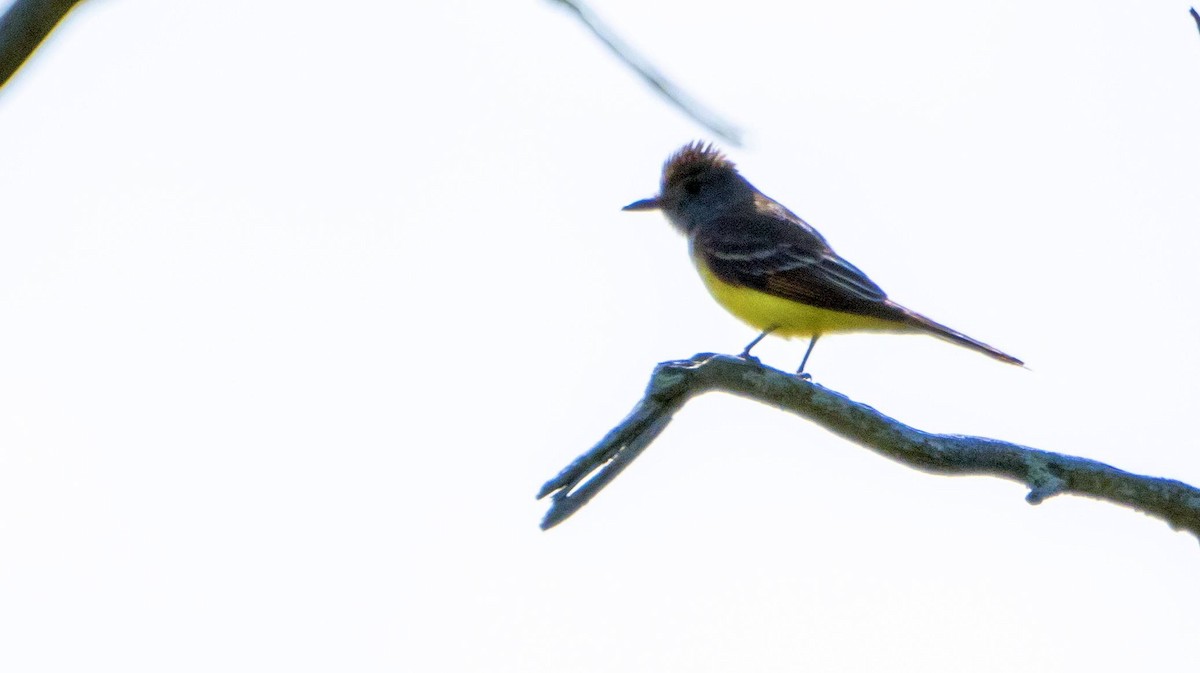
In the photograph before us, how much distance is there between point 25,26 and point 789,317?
23.4ft

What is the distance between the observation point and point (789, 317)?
9344 millimetres

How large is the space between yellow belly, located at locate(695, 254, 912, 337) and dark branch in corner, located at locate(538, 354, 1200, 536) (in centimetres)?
371

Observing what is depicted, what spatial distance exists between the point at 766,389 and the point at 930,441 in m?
0.86

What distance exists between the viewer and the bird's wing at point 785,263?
9.15 metres

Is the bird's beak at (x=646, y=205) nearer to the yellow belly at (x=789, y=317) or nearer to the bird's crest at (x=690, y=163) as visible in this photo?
the bird's crest at (x=690, y=163)

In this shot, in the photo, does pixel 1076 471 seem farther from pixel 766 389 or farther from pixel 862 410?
pixel 766 389

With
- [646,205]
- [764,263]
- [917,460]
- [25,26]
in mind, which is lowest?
[25,26]

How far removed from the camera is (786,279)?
9539 mm

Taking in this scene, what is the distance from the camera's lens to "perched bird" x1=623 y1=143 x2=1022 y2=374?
9078mm

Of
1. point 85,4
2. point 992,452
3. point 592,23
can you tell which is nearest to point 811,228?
point 992,452

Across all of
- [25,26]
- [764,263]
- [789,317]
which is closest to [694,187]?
[764,263]

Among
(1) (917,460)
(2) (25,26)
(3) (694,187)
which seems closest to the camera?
(2) (25,26)

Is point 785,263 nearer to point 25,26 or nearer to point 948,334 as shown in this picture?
point 948,334

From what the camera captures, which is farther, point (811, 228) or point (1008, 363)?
point (811, 228)
